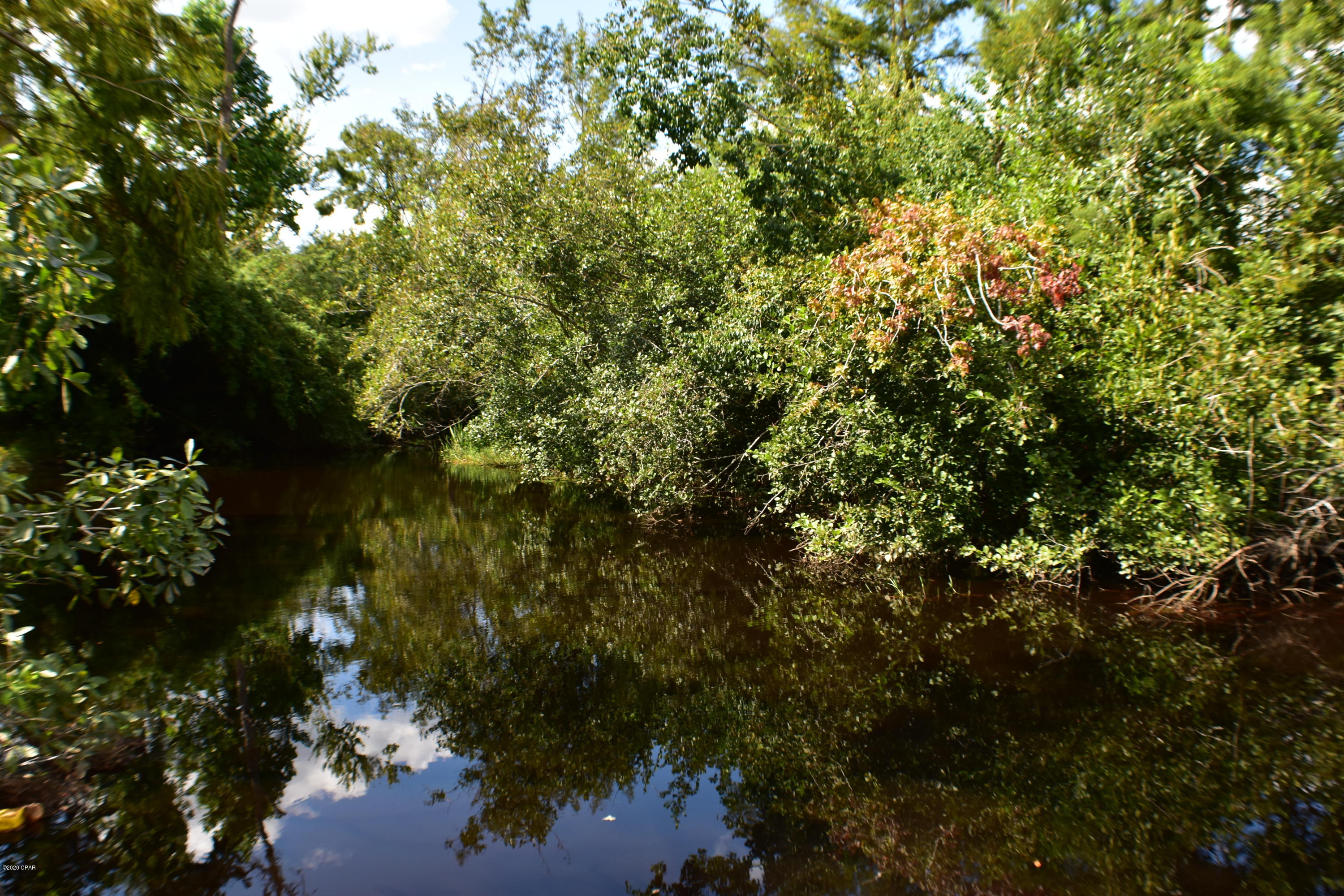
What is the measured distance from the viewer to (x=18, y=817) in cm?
423

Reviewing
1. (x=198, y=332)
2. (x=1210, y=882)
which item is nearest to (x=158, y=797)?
(x=1210, y=882)

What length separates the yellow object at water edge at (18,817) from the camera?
4.20m

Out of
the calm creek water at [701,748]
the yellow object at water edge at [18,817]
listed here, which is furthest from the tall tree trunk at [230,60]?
the yellow object at water edge at [18,817]

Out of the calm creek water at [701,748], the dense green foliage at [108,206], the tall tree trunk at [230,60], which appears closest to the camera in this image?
the dense green foliage at [108,206]

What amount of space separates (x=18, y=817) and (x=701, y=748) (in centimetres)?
377

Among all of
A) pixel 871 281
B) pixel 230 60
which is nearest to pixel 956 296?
pixel 871 281

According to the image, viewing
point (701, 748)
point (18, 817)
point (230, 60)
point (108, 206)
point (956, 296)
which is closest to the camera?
point (18, 817)

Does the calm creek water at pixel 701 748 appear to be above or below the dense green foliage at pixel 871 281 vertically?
below

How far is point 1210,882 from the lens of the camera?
3.88 metres

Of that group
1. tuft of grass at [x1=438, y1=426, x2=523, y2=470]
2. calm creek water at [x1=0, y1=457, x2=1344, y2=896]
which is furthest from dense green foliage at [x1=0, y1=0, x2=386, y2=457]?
tuft of grass at [x1=438, y1=426, x2=523, y2=470]

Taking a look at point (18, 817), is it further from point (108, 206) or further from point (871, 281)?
point (871, 281)

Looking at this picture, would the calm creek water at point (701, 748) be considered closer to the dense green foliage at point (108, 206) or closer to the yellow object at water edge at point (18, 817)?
the yellow object at water edge at point (18, 817)

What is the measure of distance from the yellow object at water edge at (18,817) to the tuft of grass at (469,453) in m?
16.4

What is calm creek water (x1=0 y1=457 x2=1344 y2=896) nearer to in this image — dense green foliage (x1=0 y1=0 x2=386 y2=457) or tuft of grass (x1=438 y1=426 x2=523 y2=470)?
dense green foliage (x1=0 y1=0 x2=386 y2=457)
